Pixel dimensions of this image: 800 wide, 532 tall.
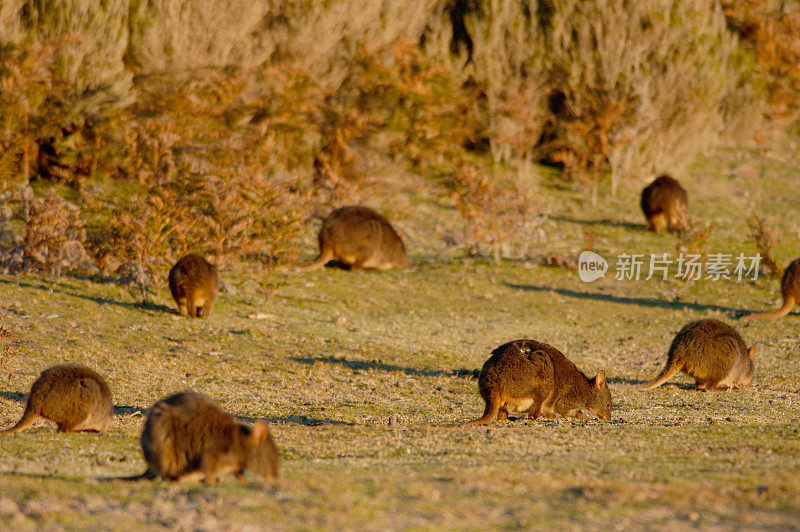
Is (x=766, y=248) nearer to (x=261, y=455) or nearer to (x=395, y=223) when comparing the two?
(x=395, y=223)

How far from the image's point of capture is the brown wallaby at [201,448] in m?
5.88

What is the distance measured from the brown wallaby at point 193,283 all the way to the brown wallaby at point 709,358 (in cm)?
589

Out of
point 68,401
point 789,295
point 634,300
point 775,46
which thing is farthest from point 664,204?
point 68,401

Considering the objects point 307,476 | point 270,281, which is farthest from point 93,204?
point 307,476

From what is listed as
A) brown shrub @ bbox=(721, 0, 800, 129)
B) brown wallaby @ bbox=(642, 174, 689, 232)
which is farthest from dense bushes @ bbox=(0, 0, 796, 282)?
brown shrub @ bbox=(721, 0, 800, 129)

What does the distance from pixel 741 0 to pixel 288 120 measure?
18487mm

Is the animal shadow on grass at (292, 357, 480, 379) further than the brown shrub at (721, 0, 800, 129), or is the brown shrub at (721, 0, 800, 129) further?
the brown shrub at (721, 0, 800, 129)

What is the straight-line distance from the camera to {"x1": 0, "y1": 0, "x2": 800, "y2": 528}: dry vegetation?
6.17 metres

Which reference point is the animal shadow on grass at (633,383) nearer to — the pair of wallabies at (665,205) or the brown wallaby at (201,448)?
the brown wallaby at (201,448)

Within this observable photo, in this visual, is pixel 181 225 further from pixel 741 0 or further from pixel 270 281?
pixel 741 0

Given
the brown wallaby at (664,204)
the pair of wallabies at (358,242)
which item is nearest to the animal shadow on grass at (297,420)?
the pair of wallabies at (358,242)

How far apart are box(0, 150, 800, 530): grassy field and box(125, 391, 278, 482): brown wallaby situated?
0.20 metres

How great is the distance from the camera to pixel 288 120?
75.9ft

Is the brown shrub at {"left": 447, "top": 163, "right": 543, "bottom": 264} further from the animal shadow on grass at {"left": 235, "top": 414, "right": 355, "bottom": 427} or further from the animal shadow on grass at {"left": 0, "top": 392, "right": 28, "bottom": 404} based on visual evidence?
the animal shadow on grass at {"left": 0, "top": 392, "right": 28, "bottom": 404}
